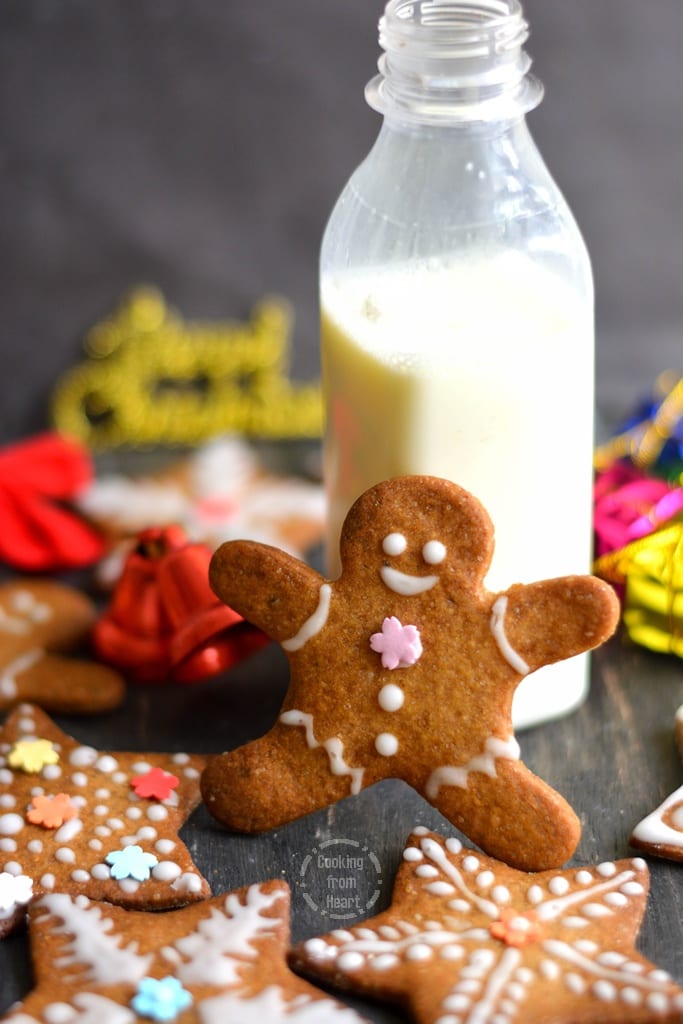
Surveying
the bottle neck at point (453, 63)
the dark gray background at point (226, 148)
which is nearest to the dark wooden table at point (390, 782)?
the bottle neck at point (453, 63)

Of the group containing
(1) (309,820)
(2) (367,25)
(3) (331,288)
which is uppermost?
(2) (367,25)

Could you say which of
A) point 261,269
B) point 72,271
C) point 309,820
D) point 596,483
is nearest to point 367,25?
point 261,269

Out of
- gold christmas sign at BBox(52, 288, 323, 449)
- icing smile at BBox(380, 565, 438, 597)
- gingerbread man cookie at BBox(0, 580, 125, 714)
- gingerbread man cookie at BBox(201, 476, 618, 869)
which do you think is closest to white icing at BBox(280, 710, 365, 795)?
gingerbread man cookie at BBox(201, 476, 618, 869)

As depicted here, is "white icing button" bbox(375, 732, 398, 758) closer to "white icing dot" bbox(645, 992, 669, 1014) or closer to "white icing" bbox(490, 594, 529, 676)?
"white icing" bbox(490, 594, 529, 676)

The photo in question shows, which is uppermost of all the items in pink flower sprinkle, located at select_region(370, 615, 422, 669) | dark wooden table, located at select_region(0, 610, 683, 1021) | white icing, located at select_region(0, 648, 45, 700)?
pink flower sprinkle, located at select_region(370, 615, 422, 669)

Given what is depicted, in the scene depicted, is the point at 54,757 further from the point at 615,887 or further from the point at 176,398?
the point at 176,398

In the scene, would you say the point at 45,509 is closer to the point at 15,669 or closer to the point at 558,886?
the point at 15,669
